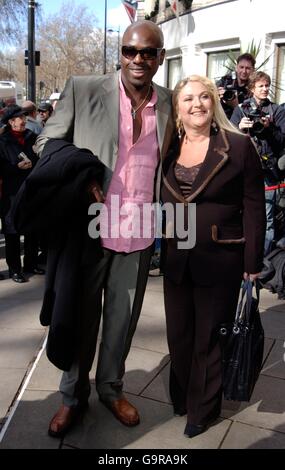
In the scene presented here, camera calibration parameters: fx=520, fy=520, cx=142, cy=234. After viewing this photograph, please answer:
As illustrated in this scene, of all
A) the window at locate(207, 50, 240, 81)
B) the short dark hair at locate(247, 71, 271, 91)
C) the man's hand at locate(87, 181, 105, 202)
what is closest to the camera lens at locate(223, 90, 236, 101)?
the short dark hair at locate(247, 71, 271, 91)

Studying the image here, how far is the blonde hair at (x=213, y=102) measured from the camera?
8.40 ft

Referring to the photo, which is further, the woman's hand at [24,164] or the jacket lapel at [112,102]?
the woman's hand at [24,164]

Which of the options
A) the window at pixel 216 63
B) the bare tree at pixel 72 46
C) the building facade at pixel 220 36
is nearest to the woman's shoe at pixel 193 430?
the building facade at pixel 220 36

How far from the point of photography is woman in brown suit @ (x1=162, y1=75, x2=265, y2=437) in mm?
2547

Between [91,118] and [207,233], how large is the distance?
80cm

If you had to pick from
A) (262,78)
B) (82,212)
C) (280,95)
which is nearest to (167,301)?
(82,212)

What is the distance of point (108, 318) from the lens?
2.80 m

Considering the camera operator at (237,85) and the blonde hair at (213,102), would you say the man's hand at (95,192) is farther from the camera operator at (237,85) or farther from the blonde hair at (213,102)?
the camera operator at (237,85)

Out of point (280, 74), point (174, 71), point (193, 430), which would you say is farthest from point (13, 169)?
point (174, 71)

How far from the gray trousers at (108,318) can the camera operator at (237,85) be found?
10.2ft

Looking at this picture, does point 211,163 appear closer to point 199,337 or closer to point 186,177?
point 186,177

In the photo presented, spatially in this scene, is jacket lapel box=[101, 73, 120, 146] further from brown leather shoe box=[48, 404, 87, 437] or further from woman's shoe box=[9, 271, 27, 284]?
woman's shoe box=[9, 271, 27, 284]

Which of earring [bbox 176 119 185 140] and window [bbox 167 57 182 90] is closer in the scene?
earring [bbox 176 119 185 140]

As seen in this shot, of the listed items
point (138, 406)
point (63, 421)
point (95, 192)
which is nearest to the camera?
point (95, 192)
